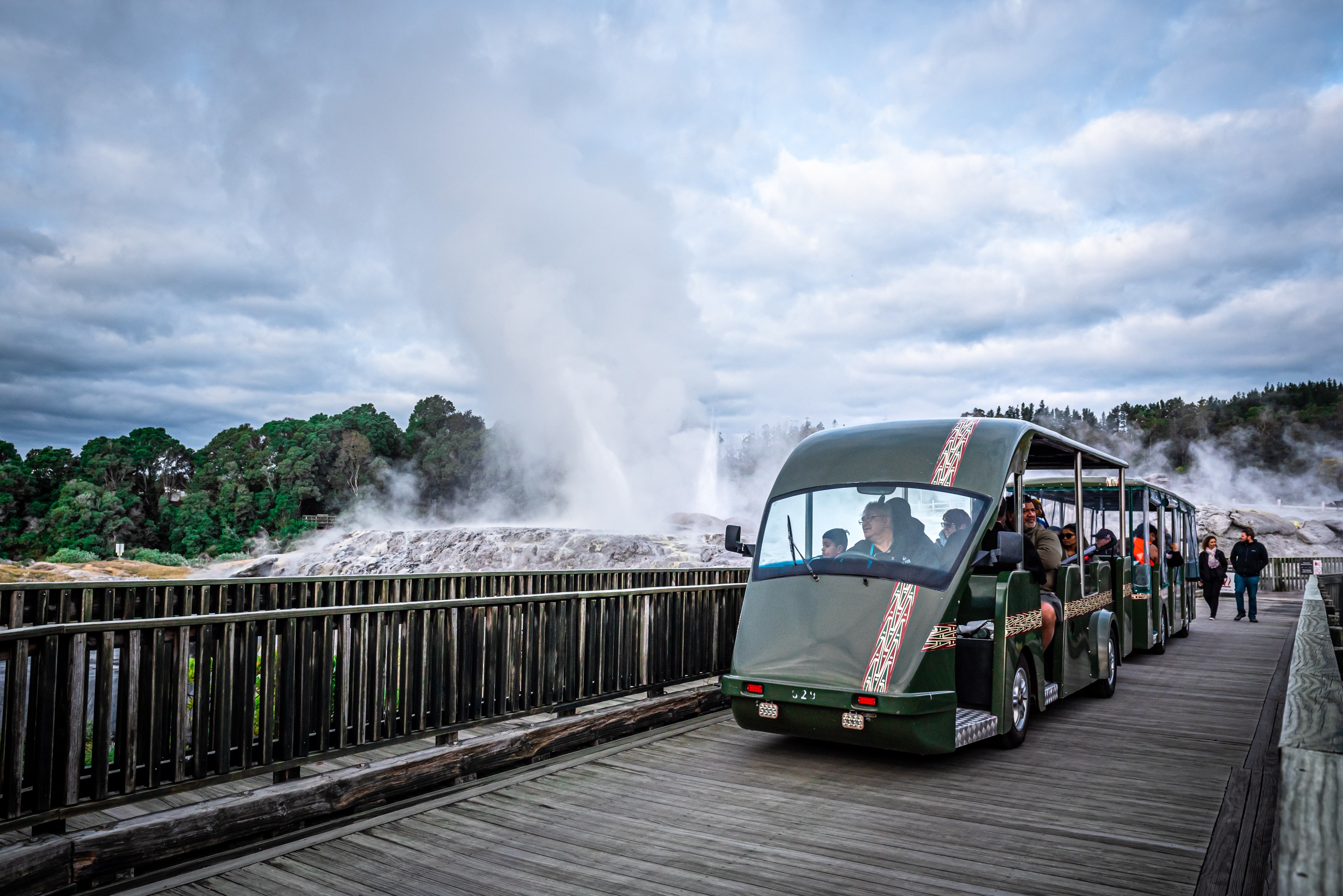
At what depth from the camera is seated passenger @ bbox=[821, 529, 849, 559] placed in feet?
24.6

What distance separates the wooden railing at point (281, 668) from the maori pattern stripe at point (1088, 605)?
3.43 metres

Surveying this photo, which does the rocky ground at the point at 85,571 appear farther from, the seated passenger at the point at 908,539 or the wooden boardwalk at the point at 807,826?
the seated passenger at the point at 908,539

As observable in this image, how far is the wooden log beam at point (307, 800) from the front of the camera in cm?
427

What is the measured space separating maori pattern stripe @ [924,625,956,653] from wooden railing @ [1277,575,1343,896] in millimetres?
2928

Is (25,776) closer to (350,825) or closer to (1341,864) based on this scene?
(350,825)

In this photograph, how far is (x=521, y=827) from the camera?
213 inches

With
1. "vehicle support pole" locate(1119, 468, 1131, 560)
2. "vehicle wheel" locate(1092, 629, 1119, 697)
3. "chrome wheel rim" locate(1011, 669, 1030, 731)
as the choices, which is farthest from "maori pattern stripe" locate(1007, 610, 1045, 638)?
"vehicle support pole" locate(1119, 468, 1131, 560)

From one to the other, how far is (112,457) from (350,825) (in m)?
99.3

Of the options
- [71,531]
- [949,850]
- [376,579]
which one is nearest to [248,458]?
[71,531]

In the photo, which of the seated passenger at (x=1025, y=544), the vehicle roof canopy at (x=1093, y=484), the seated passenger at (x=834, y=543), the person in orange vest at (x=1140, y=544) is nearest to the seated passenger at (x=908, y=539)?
the seated passenger at (x=834, y=543)

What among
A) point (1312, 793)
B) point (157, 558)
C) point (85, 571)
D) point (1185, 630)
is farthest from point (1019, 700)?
point (157, 558)

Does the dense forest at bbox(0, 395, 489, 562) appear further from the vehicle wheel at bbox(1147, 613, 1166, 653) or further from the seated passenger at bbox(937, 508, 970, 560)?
the seated passenger at bbox(937, 508, 970, 560)

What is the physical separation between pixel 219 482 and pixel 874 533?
95.0 metres

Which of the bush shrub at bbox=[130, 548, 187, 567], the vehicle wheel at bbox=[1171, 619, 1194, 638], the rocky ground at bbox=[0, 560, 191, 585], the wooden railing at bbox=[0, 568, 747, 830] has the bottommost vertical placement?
the bush shrub at bbox=[130, 548, 187, 567]
